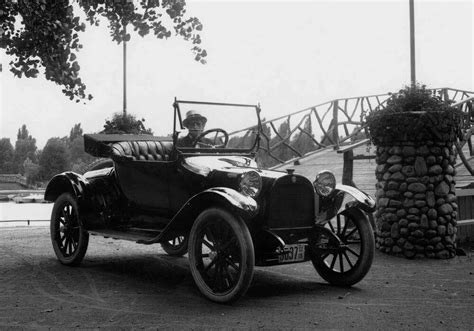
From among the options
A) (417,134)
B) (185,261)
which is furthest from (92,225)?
(417,134)

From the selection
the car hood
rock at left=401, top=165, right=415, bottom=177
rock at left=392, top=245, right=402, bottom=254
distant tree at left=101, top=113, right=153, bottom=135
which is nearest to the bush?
rock at left=401, top=165, right=415, bottom=177

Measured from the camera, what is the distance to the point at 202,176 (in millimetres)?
6121

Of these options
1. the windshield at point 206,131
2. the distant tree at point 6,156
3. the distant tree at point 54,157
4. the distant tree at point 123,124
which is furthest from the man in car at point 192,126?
the distant tree at point 6,156

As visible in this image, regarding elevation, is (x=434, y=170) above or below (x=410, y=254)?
above

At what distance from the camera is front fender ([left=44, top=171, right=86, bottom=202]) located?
7516 millimetres

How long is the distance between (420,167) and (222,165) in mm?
3278

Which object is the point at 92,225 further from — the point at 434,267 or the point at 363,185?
the point at 363,185

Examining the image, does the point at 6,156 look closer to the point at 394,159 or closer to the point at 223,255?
the point at 394,159

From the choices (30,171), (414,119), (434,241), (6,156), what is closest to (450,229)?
(434,241)

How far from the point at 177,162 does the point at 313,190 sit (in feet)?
4.66

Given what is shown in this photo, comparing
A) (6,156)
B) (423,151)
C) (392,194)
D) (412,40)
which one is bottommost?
(392,194)

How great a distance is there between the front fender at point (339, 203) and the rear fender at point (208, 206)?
929mm

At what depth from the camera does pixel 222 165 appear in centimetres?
632

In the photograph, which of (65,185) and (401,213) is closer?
(65,185)
